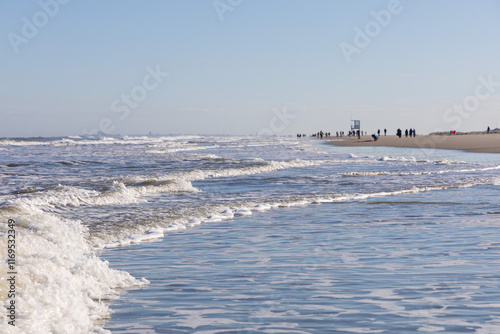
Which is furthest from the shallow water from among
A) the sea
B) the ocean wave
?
the ocean wave

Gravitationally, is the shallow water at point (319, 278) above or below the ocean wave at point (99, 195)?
below

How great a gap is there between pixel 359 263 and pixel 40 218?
6.09m

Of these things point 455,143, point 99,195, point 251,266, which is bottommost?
point 251,266

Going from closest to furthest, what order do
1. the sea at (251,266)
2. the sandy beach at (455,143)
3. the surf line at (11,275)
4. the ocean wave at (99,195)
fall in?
the surf line at (11,275) → the sea at (251,266) → the ocean wave at (99,195) → the sandy beach at (455,143)

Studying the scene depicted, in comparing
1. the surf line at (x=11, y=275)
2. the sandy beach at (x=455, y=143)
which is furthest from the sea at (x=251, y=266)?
the sandy beach at (x=455, y=143)

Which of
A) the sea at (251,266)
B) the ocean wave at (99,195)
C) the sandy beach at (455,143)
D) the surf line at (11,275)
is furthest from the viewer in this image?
the sandy beach at (455,143)

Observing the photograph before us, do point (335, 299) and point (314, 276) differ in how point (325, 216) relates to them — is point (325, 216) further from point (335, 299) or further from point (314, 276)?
point (335, 299)

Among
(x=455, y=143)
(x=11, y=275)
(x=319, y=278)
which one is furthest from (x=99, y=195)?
(x=455, y=143)

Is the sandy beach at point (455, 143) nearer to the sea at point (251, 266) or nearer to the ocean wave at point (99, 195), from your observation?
the ocean wave at point (99, 195)

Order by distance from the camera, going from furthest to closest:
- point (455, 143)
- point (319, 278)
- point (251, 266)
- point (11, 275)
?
1. point (455, 143)
2. point (251, 266)
3. point (319, 278)
4. point (11, 275)

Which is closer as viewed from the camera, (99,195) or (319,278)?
(319,278)

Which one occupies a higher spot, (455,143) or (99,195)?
(455,143)

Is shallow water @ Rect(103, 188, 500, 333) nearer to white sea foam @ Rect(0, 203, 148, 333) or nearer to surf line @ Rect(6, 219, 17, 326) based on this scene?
white sea foam @ Rect(0, 203, 148, 333)

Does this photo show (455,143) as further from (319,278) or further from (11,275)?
(11,275)
